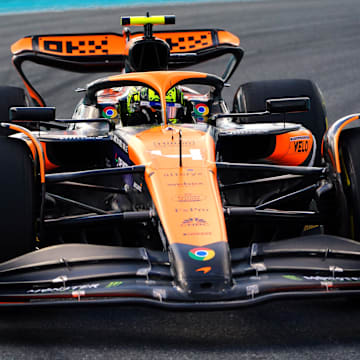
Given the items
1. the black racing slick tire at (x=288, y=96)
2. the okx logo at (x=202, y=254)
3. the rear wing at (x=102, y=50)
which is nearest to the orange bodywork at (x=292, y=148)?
the black racing slick tire at (x=288, y=96)

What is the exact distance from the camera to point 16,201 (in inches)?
160

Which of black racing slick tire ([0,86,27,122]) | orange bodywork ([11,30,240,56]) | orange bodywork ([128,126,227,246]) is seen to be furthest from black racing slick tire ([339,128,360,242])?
orange bodywork ([11,30,240,56])

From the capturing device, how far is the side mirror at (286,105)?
197 inches

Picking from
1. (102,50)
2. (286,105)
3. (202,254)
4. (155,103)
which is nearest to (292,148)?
(286,105)

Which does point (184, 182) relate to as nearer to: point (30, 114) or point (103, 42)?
point (30, 114)

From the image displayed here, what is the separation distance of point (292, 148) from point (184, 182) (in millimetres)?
1461

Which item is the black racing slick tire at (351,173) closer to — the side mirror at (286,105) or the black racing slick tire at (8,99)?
the side mirror at (286,105)

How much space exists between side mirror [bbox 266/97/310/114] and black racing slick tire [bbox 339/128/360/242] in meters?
0.55

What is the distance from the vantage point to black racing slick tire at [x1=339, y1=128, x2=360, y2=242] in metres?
4.24

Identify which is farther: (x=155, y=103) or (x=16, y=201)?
(x=155, y=103)

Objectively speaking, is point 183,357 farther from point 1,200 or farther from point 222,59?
point 222,59

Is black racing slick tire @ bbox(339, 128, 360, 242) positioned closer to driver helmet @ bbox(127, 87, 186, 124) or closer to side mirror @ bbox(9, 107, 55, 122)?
driver helmet @ bbox(127, 87, 186, 124)

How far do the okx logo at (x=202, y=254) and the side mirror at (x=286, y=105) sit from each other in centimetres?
160

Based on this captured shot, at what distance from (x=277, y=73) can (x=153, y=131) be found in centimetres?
795
